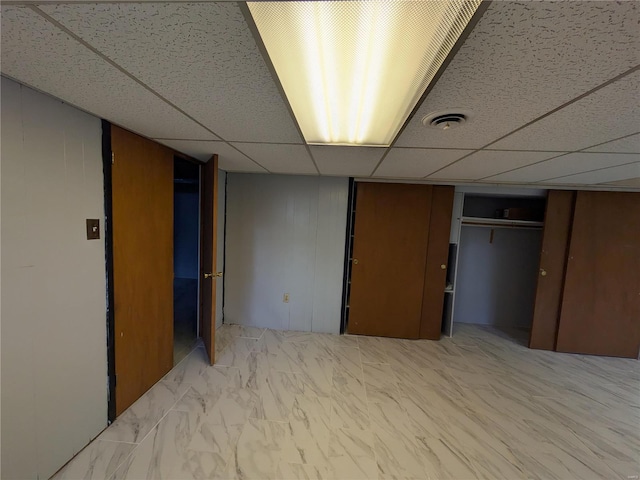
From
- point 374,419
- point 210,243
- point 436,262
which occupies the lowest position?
point 374,419

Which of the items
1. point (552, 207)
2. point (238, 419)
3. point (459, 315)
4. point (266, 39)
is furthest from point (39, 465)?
point (552, 207)

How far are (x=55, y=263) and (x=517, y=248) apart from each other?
4.87 meters

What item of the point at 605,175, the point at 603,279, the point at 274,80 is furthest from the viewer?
the point at 603,279

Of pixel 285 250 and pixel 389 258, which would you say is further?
pixel 285 250

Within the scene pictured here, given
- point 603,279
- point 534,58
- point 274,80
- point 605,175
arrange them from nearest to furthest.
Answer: point 534,58, point 274,80, point 605,175, point 603,279

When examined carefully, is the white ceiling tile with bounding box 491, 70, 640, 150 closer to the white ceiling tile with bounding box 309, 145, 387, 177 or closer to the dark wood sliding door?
the white ceiling tile with bounding box 309, 145, 387, 177

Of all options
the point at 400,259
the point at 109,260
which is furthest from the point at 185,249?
the point at 400,259

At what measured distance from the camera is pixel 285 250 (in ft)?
11.0

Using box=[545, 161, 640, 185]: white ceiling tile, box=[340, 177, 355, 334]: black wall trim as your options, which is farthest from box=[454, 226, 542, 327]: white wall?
box=[340, 177, 355, 334]: black wall trim

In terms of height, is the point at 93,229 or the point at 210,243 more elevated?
the point at 93,229

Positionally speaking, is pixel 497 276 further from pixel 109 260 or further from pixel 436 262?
pixel 109 260

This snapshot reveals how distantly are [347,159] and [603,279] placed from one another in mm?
3377

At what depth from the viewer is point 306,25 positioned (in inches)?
28.6

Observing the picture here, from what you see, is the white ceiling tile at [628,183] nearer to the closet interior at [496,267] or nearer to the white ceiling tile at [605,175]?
the white ceiling tile at [605,175]
